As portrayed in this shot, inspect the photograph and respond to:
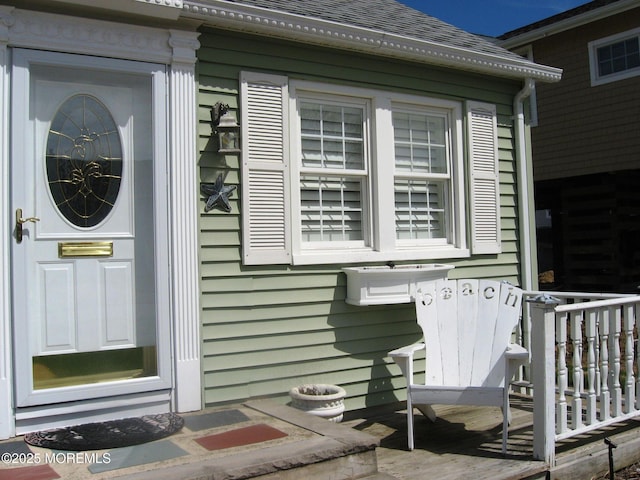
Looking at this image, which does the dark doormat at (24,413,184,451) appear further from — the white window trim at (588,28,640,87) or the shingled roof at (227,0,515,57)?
the white window trim at (588,28,640,87)

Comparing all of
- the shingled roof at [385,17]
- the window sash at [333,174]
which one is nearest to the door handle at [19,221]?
the window sash at [333,174]

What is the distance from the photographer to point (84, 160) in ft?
12.1

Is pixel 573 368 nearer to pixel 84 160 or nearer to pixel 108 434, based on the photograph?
pixel 108 434

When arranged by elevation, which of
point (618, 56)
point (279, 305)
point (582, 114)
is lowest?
point (279, 305)

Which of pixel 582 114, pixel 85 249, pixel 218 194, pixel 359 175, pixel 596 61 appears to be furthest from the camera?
pixel 582 114

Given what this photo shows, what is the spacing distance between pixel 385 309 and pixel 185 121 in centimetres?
202

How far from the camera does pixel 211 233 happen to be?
158 inches

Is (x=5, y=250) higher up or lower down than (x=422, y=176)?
lower down

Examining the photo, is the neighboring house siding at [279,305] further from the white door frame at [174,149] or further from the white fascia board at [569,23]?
the white fascia board at [569,23]

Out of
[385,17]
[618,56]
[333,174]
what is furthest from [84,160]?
[618,56]

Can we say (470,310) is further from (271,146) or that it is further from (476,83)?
(476,83)

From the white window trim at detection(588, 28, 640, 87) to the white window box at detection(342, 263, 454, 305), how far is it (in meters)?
7.17

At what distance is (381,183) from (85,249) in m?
2.23

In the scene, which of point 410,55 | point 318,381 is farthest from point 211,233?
point 410,55
